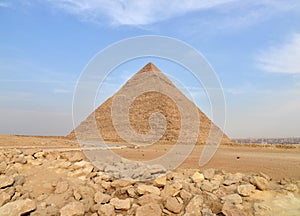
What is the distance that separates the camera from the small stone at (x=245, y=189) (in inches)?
272

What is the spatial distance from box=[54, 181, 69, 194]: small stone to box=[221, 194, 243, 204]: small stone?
3853 millimetres

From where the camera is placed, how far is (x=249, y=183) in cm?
735

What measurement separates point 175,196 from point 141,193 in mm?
820

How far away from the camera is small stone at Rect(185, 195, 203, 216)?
6379mm

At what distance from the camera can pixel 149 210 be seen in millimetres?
6352

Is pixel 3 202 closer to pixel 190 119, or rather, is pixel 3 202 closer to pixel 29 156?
pixel 29 156

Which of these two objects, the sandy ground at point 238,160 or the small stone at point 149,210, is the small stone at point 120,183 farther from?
the sandy ground at point 238,160

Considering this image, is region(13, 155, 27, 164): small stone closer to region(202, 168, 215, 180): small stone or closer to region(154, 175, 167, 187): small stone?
region(154, 175, 167, 187): small stone

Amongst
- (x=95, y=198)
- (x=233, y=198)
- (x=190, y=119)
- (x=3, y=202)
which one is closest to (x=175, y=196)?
(x=233, y=198)

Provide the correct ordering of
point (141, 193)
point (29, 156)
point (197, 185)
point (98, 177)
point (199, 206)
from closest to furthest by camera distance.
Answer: point (199, 206) → point (141, 193) → point (197, 185) → point (98, 177) → point (29, 156)

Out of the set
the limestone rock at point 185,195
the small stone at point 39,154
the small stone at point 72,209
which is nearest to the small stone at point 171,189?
the limestone rock at point 185,195

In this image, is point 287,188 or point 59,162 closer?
point 287,188

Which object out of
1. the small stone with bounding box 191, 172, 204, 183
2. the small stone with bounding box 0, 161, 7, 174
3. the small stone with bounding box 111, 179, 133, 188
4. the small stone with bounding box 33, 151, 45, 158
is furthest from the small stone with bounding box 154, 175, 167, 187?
the small stone with bounding box 33, 151, 45, 158

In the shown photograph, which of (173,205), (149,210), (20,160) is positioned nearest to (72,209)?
(149,210)
